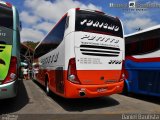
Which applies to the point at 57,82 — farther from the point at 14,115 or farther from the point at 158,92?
the point at 158,92

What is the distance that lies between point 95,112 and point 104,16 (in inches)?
136

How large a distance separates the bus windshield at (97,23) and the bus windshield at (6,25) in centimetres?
217

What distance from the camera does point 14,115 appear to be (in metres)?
7.82

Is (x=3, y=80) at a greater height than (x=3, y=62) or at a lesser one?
lesser

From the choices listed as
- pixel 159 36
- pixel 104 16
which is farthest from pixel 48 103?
pixel 159 36

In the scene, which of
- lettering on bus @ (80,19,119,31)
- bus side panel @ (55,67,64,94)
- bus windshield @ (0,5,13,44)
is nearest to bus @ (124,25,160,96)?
lettering on bus @ (80,19,119,31)

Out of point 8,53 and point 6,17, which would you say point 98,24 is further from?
point 8,53

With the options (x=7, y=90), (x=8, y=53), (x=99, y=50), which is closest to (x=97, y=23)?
(x=99, y=50)

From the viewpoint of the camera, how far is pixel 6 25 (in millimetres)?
8141

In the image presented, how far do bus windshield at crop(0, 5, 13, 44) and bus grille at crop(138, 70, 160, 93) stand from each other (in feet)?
18.3

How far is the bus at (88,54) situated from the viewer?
8.36m

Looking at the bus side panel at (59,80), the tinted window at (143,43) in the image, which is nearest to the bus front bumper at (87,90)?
the bus side panel at (59,80)

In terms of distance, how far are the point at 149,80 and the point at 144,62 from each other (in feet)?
2.55

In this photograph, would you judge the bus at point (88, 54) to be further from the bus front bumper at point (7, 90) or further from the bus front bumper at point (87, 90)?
the bus front bumper at point (7, 90)
